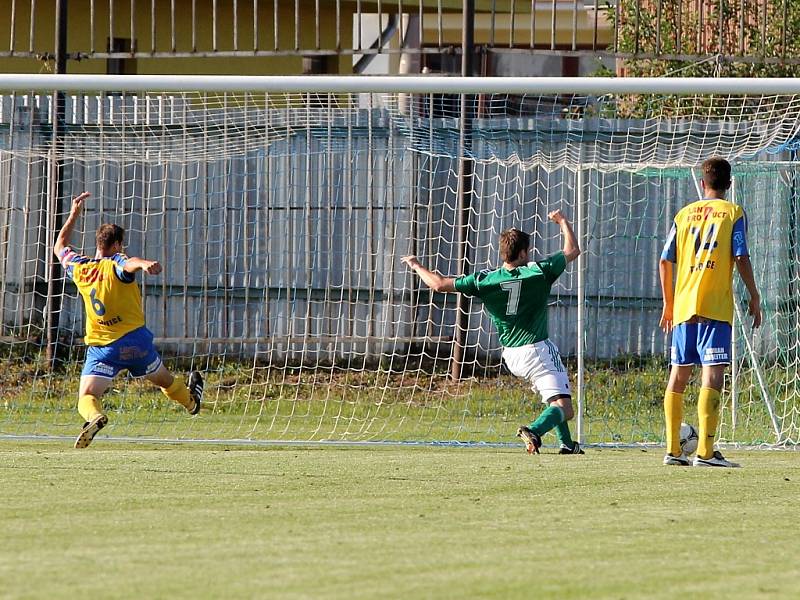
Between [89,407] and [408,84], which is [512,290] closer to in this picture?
[408,84]

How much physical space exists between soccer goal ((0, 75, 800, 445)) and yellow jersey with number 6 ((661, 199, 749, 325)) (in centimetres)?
379

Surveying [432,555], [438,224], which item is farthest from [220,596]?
[438,224]

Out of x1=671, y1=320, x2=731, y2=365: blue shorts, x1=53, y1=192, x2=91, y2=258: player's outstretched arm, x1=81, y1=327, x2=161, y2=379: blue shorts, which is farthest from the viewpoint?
x1=81, y1=327, x2=161, y2=379: blue shorts

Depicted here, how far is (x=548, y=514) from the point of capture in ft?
21.4

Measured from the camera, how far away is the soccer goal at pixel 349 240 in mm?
12602

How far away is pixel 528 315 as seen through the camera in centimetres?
954

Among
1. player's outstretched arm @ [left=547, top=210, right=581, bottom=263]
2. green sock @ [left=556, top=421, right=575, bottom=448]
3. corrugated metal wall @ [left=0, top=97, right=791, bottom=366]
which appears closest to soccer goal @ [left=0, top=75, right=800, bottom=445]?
corrugated metal wall @ [left=0, top=97, right=791, bottom=366]

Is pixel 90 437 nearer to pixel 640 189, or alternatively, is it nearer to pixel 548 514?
pixel 548 514

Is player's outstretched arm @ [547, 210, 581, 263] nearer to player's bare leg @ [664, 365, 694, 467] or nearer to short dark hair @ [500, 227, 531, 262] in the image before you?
short dark hair @ [500, 227, 531, 262]

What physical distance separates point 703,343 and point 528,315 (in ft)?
4.81

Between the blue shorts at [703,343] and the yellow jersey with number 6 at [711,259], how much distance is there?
2.0 inches

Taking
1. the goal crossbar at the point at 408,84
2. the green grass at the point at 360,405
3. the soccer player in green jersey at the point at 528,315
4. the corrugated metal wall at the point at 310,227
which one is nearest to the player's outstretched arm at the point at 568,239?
the soccer player in green jersey at the point at 528,315

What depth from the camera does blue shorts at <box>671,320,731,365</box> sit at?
836 cm

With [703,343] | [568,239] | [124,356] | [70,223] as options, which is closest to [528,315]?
[568,239]
